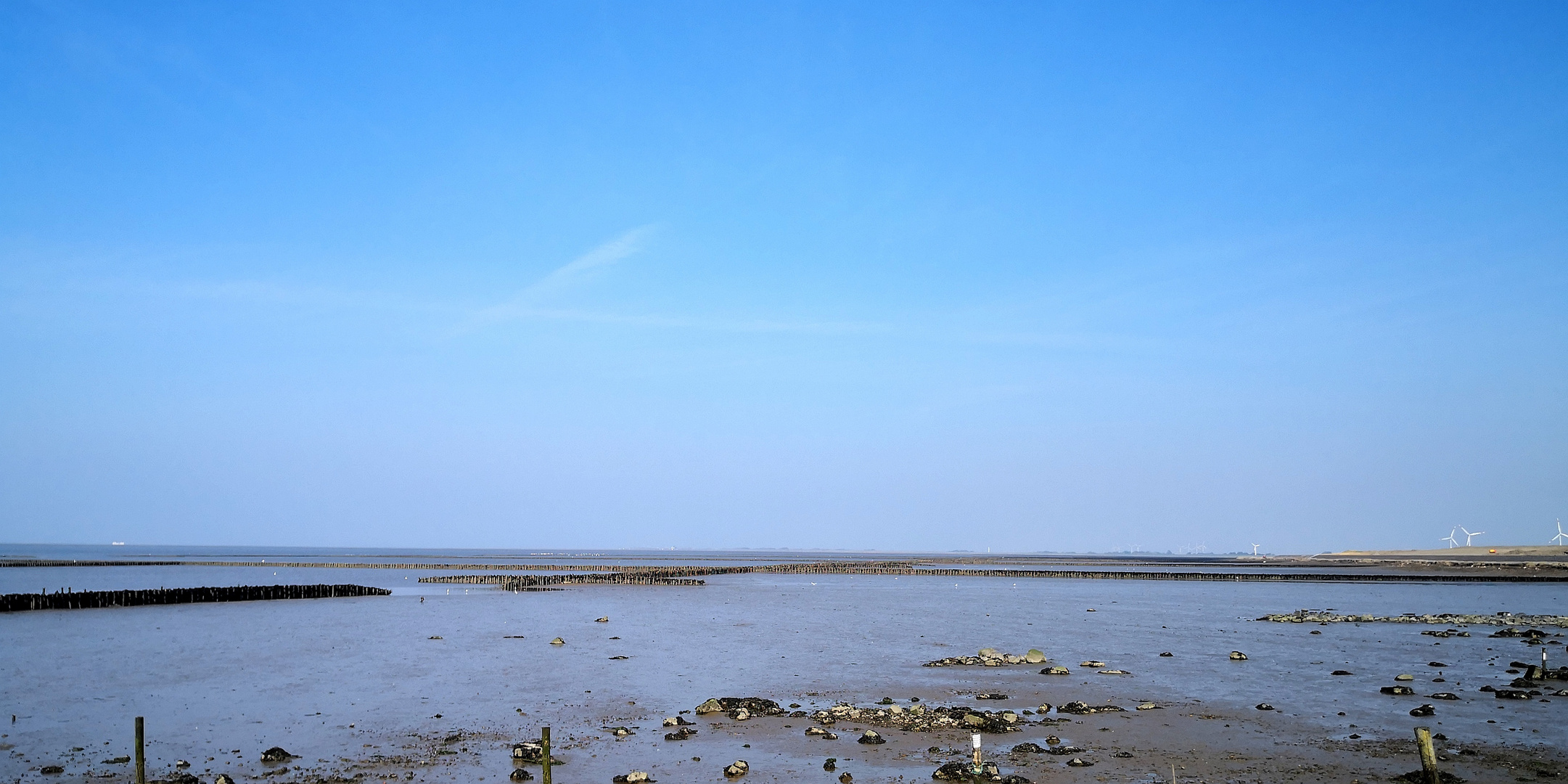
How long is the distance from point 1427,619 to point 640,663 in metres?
39.8

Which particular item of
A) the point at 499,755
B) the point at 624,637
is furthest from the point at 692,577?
the point at 499,755

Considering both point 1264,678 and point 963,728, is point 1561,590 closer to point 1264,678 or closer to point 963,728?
point 1264,678

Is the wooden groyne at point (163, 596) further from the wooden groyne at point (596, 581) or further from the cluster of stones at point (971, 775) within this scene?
the cluster of stones at point (971, 775)

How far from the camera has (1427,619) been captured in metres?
47.3

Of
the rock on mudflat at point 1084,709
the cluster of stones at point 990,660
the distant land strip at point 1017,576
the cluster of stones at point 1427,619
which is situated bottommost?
the distant land strip at point 1017,576

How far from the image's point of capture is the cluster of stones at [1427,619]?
45.5 metres

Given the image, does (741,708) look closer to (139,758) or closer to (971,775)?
(971,775)

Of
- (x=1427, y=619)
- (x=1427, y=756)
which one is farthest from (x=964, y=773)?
(x=1427, y=619)

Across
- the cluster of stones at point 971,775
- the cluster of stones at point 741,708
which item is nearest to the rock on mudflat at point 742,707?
the cluster of stones at point 741,708

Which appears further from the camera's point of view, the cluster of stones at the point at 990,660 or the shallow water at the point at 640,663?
the cluster of stones at the point at 990,660

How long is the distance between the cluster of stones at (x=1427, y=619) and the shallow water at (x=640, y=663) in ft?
8.28

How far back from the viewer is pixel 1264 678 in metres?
29.2

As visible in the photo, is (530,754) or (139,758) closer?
(139,758)

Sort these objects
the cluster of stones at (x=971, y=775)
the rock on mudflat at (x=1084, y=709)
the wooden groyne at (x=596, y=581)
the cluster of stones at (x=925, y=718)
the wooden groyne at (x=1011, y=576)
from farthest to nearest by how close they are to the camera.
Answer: the wooden groyne at (x=1011, y=576)
the wooden groyne at (x=596, y=581)
the rock on mudflat at (x=1084, y=709)
the cluster of stones at (x=925, y=718)
the cluster of stones at (x=971, y=775)
